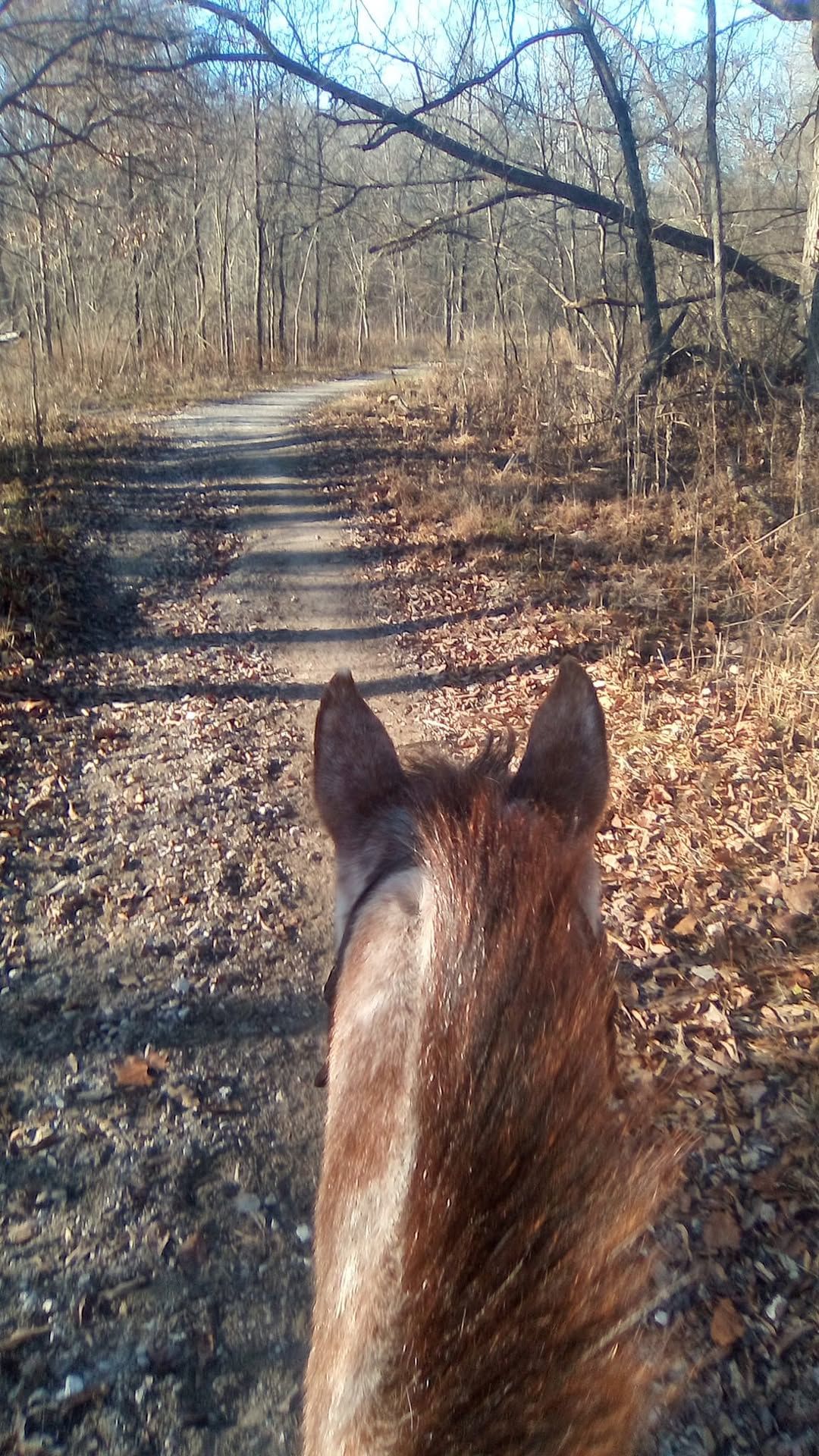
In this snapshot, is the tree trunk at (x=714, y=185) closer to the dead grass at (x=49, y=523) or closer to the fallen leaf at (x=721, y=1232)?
the dead grass at (x=49, y=523)

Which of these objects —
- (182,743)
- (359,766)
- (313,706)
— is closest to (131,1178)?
(359,766)

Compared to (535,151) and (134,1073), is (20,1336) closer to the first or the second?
(134,1073)

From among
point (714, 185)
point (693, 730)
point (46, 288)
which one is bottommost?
point (693, 730)

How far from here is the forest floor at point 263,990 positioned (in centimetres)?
242

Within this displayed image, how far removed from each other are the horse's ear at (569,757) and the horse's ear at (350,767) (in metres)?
0.30

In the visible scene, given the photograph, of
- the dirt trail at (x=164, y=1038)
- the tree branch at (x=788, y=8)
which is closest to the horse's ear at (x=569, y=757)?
the dirt trail at (x=164, y=1038)

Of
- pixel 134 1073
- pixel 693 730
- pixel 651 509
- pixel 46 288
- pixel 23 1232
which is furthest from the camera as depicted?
pixel 46 288

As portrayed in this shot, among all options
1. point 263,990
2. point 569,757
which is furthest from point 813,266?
point 569,757

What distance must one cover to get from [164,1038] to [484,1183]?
289cm

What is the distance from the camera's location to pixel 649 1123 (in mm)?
1077

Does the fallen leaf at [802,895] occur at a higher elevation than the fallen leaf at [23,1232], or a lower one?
higher

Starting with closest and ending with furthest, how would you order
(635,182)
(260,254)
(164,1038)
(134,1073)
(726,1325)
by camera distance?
(726,1325), (134,1073), (164,1038), (635,182), (260,254)

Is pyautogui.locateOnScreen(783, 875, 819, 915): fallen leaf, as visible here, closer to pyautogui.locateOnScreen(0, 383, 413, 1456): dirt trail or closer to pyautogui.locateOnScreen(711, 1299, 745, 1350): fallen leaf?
pyautogui.locateOnScreen(711, 1299, 745, 1350): fallen leaf

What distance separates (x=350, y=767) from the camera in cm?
207
